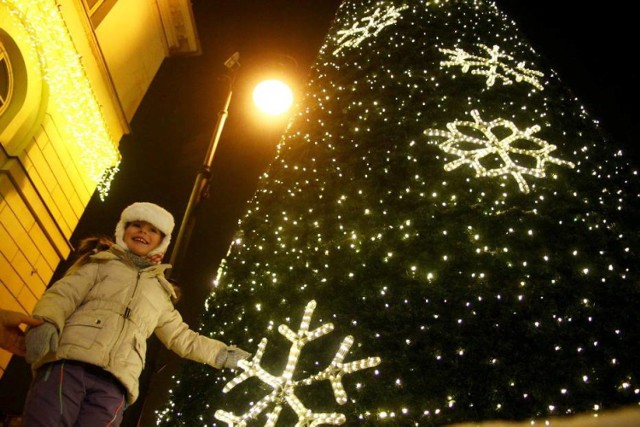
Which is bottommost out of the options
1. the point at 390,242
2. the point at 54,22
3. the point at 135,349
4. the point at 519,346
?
the point at 135,349

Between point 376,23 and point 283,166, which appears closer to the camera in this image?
point 283,166

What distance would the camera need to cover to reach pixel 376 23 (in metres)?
6.91

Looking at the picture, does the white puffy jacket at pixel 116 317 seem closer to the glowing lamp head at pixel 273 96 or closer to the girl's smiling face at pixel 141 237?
the girl's smiling face at pixel 141 237

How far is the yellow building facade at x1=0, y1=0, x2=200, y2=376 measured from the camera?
7.13 m

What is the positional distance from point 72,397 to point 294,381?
4.87 ft

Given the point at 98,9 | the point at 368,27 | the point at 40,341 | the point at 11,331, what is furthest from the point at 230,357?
the point at 98,9

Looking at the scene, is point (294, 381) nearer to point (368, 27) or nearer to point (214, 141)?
point (214, 141)

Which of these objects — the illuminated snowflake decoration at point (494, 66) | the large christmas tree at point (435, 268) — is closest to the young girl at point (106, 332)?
the large christmas tree at point (435, 268)

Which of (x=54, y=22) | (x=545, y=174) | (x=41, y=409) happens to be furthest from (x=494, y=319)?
(x=54, y=22)

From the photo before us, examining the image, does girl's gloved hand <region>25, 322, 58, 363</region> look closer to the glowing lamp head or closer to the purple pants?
the purple pants

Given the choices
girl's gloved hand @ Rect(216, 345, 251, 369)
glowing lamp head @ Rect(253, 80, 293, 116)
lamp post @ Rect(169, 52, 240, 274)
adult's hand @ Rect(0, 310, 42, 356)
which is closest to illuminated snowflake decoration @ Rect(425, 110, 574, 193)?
glowing lamp head @ Rect(253, 80, 293, 116)

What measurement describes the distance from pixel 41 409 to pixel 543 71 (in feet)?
20.4

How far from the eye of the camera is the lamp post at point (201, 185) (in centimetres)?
385

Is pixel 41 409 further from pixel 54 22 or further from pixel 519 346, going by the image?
pixel 54 22
